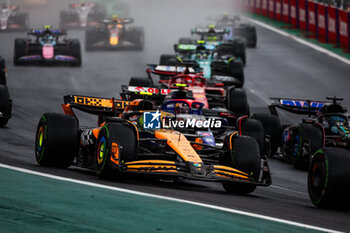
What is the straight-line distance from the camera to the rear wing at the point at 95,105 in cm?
1567

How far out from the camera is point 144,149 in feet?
43.7

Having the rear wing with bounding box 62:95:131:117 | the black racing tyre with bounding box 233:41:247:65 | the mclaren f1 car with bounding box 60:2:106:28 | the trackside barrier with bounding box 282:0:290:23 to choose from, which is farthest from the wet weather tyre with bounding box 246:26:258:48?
the rear wing with bounding box 62:95:131:117

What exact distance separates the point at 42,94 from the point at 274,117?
10935 millimetres

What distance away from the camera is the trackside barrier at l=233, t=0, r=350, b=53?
3984 centimetres

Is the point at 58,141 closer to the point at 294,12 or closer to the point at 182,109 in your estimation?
the point at 182,109

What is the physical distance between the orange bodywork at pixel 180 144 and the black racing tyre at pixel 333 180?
1886mm

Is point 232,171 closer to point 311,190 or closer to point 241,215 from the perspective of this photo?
point 311,190

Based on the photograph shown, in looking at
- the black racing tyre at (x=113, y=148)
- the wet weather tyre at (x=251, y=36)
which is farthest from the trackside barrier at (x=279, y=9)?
the black racing tyre at (x=113, y=148)

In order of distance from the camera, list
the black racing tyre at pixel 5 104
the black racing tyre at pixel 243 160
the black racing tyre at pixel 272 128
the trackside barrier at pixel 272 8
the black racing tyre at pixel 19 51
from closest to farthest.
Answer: the black racing tyre at pixel 243 160 → the black racing tyre at pixel 272 128 → the black racing tyre at pixel 5 104 → the black racing tyre at pixel 19 51 → the trackside barrier at pixel 272 8

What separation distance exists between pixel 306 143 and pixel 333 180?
20.6 ft

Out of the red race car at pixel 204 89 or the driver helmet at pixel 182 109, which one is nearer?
the driver helmet at pixel 182 109

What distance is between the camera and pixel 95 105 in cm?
1582

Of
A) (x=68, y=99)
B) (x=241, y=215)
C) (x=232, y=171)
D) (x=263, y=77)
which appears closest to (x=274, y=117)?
(x=68, y=99)

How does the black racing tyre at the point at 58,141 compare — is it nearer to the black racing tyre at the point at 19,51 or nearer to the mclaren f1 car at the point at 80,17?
the black racing tyre at the point at 19,51
